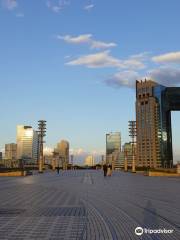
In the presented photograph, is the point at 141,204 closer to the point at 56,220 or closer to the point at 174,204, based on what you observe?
the point at 174,204

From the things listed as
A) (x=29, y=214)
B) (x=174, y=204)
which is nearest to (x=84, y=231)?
(x=29, y=214)

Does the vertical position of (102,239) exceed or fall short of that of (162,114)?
it falls short

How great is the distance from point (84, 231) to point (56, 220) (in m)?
1.99

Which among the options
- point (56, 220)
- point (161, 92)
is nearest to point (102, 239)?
point (56, 220)

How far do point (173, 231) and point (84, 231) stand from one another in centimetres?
246

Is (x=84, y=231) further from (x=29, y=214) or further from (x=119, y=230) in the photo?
(x=29, y=214)

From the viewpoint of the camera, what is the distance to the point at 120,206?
52.8ft

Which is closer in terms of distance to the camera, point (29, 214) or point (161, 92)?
point (29, 214)

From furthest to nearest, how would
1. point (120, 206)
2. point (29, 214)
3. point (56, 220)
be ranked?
point (120, 206) → point (29, 214) → point (56, 220)

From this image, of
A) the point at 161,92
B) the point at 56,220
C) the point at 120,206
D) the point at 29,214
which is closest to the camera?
the point at 56,220

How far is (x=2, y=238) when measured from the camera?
9.52 meters
